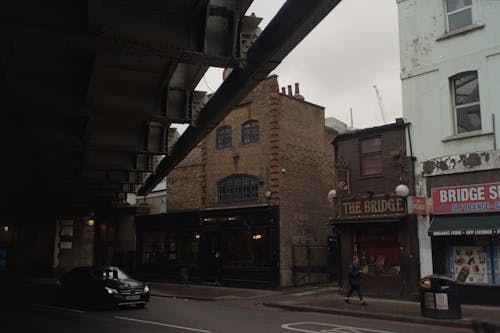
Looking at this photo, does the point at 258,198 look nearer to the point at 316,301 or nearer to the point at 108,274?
the point at 316,301

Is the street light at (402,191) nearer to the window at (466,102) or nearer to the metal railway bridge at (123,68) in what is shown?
the window at (466,102)

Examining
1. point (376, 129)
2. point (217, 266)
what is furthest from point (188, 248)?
point (376, 129)

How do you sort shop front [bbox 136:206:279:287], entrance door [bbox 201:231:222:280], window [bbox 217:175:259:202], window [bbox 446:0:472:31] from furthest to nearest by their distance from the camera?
entrance door [bbox 201:231:222:280] → window [bbox 217:175:259:202] → shop front [bbox 136:206:279:287] → window [bbox 446:0:472:31]

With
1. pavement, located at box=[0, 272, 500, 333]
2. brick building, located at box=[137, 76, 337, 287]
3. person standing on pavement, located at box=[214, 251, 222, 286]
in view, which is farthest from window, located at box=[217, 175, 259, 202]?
pavement, located at box=[0, 272, 500, 333]

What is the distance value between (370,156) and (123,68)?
1268 centimetres

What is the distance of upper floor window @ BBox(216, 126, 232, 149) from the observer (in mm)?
27172

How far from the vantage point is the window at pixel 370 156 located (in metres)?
19.9

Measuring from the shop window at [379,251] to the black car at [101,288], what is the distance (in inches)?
349

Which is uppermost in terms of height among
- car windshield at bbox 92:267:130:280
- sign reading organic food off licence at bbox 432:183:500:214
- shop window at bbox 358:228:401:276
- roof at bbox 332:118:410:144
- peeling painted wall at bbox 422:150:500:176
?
roof at bbox 332:118:410:144

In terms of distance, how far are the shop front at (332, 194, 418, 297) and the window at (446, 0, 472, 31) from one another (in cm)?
667

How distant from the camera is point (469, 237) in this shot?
17.0m

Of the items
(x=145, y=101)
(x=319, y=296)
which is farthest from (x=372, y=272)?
(x=145, y=101)

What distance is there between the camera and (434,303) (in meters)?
13.8

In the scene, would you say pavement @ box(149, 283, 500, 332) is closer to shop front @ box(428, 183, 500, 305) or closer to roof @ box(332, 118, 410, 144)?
shop front @ box(428, 183, 500, 305)
